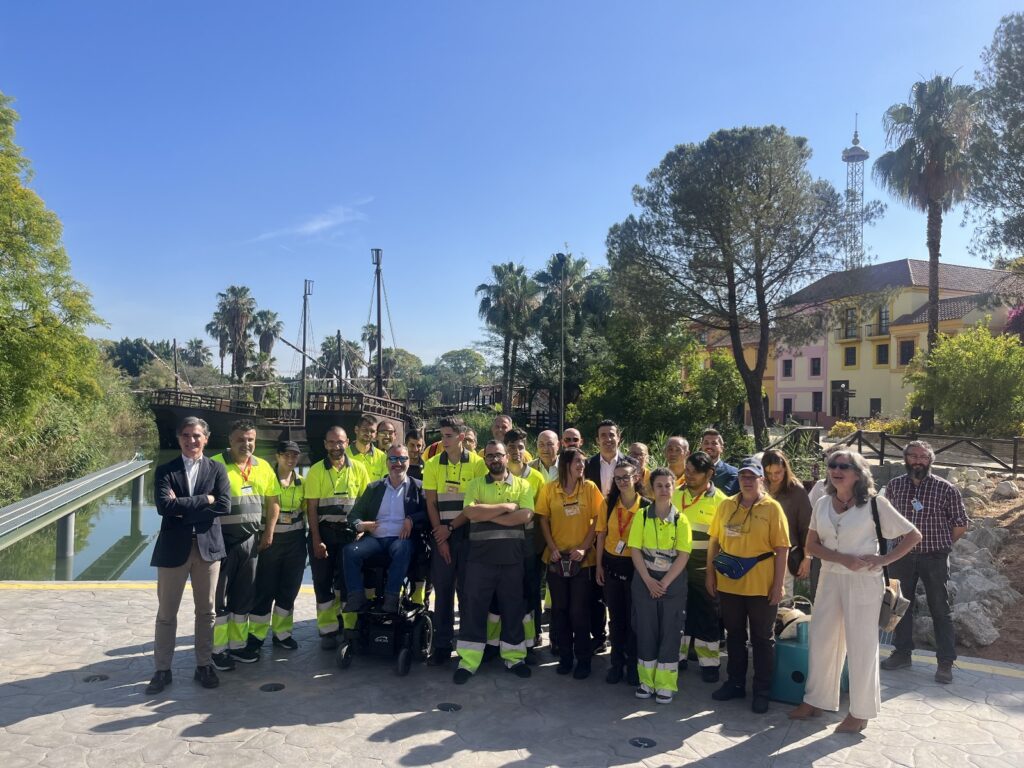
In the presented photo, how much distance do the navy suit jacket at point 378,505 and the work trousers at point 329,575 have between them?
251mm

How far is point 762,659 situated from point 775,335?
67.4 ft

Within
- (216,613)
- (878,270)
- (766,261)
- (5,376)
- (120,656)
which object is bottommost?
(120,656)

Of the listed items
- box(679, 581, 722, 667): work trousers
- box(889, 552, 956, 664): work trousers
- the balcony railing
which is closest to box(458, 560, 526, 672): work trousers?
box(679, 581, 722, 667): work trousers

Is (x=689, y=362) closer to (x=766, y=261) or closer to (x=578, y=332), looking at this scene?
(x=766, y=261)

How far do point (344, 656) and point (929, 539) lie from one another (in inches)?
175

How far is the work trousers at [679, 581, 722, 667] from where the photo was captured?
5137 millimetres

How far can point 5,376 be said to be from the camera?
17266 millimetres

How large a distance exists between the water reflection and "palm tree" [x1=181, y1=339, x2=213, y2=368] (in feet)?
261

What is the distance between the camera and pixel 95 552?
13148 mm

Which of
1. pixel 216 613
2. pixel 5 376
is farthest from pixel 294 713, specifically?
pixel 5 376

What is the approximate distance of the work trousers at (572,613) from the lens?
5137mm

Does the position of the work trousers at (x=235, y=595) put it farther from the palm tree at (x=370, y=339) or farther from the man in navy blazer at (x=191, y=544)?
the palm tree at (x=370, y=339)

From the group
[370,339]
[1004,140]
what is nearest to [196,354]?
[370,339]

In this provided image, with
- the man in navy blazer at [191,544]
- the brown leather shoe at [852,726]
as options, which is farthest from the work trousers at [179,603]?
the brown leather shoe at [852,726]
